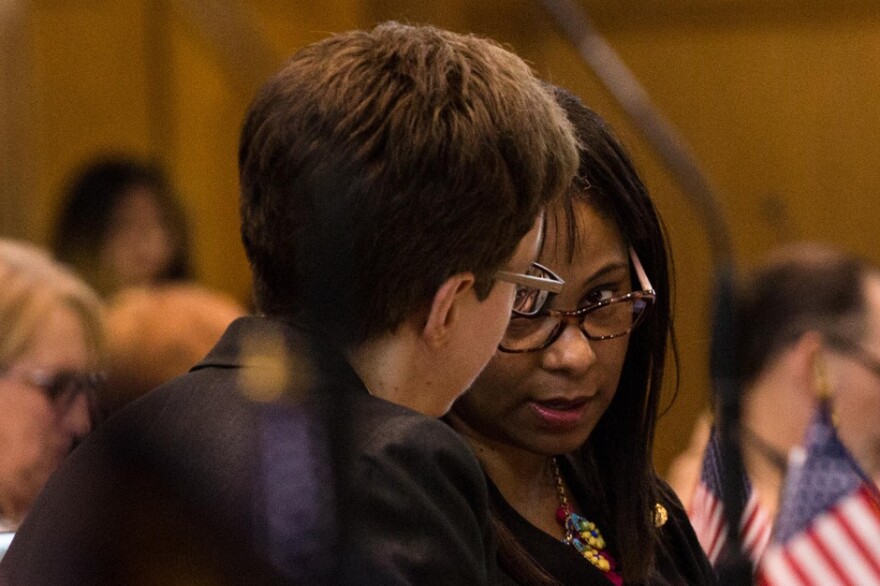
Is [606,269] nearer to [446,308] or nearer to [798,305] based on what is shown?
[446,308]

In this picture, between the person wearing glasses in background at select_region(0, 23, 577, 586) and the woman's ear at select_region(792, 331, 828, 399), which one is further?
the woman's ear at select_region(792, 331, 828, 399)

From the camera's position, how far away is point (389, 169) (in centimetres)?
104

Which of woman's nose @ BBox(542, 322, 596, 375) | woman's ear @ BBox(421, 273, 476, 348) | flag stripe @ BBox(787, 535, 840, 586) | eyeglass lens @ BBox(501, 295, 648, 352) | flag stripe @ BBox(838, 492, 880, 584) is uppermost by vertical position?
woman's ear @ BBox(421, 273, 476, 348)

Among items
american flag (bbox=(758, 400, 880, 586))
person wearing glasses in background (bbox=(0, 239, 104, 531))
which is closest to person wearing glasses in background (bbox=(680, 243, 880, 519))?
american flag (bbox=(758, 400, 880, 586))

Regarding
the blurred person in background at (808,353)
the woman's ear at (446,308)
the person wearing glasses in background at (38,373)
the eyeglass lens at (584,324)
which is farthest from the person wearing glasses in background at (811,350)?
the woman's ear at (446,308)

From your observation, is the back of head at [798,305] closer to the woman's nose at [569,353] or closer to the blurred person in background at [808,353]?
the blurred person in background at [808,353]

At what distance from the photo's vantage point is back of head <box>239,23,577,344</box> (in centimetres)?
104

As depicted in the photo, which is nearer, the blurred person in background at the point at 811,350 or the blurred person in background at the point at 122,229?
the blurred person in background at the point at 811,350

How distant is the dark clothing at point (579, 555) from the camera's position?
137cm

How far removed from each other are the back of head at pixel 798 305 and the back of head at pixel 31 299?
3.20 ft

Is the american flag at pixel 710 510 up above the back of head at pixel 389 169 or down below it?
below

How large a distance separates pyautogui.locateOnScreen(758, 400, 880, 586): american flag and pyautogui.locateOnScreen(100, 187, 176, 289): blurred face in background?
2322 mm

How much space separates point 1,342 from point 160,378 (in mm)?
351

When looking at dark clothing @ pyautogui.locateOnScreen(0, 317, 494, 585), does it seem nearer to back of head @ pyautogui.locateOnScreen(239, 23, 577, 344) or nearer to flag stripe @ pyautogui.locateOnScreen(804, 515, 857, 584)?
back of head @ pyautogui.locateOnScreen(239, 23, 577, 344)
